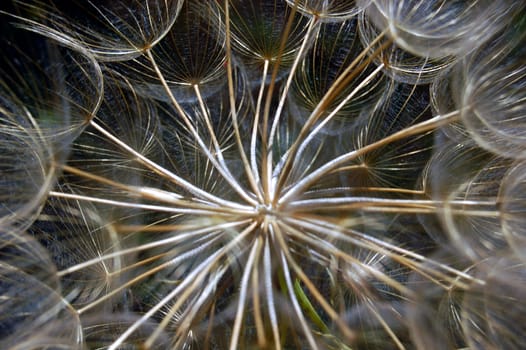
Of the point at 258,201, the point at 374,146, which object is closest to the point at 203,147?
the point at 258,201

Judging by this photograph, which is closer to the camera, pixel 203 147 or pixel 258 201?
pixel 258 201

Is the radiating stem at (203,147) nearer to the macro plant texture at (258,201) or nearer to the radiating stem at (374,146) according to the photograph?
the macro plant texture at (258,201)

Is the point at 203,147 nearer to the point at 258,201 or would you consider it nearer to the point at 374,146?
the point at 258,201

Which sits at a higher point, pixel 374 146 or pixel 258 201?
pixel 374 146

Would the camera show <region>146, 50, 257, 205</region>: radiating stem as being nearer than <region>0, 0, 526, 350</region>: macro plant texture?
No

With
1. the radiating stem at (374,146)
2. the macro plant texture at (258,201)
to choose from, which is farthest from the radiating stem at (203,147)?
the radiating stem at (374,146)

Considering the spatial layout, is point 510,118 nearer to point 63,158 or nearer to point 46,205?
point 63,158

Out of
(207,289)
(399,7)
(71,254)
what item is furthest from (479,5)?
(71,254)

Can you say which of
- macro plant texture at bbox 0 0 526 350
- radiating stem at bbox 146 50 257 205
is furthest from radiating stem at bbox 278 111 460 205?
radiating stem at bbox 146 50 257 205

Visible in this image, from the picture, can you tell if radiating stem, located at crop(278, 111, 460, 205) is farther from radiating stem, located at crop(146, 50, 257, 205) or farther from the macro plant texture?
radiating stem, located at crop(146, 50, 257, 205)
